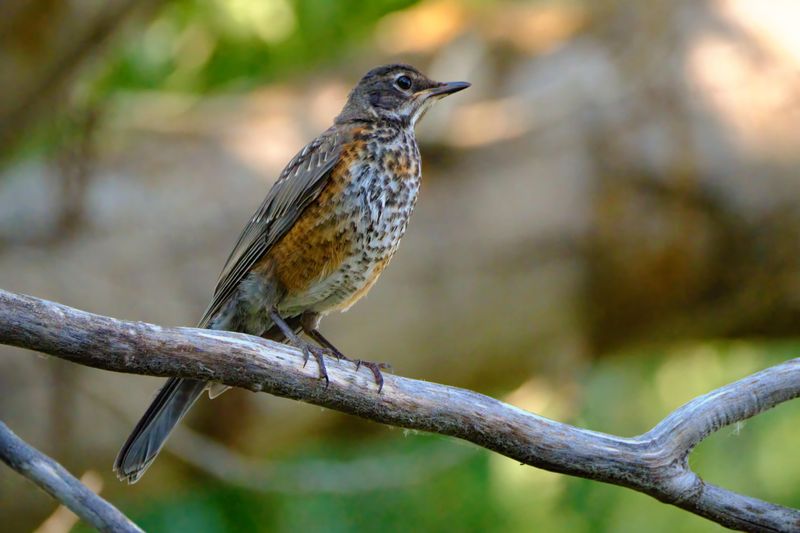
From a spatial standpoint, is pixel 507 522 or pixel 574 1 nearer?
pixel 507 522

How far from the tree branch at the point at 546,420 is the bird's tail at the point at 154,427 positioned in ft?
2.88

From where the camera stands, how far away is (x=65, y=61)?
6.25m

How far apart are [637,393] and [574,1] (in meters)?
2.90

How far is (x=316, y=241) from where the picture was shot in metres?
4.52

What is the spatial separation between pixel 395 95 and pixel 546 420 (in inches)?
81.6

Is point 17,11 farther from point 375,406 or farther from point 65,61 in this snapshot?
point 375,406

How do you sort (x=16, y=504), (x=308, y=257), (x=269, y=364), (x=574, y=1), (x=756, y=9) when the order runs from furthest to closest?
1. (x=574, y=1)
2. (x=756, y=9)
3. (x=16, y=504)
4. (x=308, y=257)
5. (x=269, y=364)

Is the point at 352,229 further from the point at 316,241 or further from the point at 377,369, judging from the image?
the point at 377,369

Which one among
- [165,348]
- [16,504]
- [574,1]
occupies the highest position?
[574,1]

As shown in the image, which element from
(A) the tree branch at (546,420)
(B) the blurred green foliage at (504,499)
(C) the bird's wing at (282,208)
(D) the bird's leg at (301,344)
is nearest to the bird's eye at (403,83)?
(C) the bird's wing at (282,208)

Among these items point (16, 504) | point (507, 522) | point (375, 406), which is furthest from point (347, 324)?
point (375, 406)

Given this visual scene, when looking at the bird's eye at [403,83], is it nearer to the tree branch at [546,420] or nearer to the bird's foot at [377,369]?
the bird's foot at [377,369]

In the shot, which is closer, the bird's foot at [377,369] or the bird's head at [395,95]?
the bird's foot at [377,369]

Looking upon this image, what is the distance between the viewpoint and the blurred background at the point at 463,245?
6.80 m
